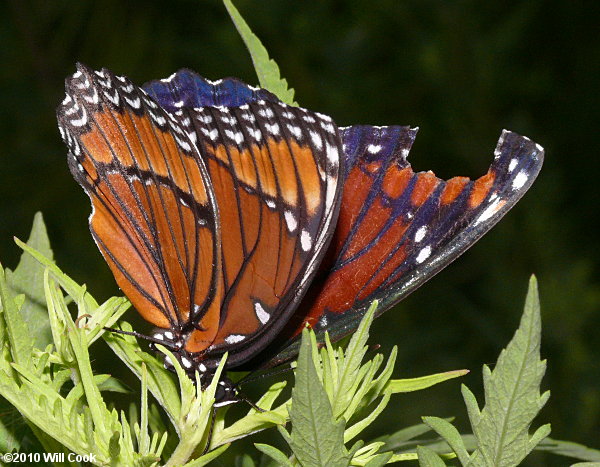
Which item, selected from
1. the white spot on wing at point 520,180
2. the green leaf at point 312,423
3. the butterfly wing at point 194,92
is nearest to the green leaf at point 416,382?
the green leaf at point 312,423

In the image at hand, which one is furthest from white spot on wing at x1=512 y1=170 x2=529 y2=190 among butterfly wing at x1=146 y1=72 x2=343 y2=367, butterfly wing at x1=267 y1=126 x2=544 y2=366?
butterfly wing at x1=146 y1=72 x2=343 y2=367

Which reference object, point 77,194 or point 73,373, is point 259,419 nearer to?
point 73,373

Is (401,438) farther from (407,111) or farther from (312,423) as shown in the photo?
(407,111)

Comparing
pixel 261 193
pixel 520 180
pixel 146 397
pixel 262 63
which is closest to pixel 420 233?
pixel 520 180

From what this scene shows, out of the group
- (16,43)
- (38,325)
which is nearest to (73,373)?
(38,325)

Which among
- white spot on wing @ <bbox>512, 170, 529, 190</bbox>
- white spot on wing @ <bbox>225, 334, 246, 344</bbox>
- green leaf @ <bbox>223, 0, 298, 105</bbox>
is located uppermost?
green leaf @ <bbox>223, 0, 298, 105</bbox>

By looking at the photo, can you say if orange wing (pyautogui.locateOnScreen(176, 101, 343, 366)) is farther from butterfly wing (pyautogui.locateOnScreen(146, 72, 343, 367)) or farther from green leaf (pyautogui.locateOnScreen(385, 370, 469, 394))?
green leaf (pyautogui.locateOnScreen(385, 370, 469, 394))
